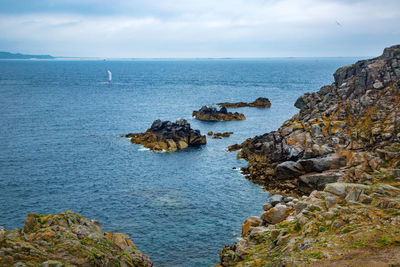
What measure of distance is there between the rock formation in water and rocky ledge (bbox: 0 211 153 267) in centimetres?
1010

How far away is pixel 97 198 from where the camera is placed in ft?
173

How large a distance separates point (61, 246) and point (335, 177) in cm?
3694

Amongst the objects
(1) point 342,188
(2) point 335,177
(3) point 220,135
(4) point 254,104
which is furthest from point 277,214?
(4) point 254,104

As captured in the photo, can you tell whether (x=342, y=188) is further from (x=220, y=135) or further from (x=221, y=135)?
(x=220, y=135)

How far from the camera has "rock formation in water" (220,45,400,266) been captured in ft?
80.8

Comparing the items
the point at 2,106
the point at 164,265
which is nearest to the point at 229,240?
the point at 164,265

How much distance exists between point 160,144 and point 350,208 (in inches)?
2210

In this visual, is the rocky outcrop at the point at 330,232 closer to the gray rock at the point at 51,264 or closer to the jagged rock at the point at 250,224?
the jagged rock at the point at 250,224

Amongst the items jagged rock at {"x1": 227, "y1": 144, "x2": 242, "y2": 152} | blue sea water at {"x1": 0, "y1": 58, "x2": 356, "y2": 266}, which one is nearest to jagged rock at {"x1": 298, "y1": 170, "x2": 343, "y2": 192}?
blue sea water at {"x1": 0, "y1": 58, "x2": 356, "y2": 266}

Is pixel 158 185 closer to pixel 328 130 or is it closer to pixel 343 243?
pixel 328 130

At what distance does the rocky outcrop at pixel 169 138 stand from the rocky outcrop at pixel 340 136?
11890 millimetres

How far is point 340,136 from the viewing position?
59.8 m

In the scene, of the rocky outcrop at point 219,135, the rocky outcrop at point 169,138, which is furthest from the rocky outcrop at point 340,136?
the rocky outcrop at point 219,135

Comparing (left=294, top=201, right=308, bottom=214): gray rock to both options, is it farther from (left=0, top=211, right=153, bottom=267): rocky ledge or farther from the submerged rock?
the submerged rock
